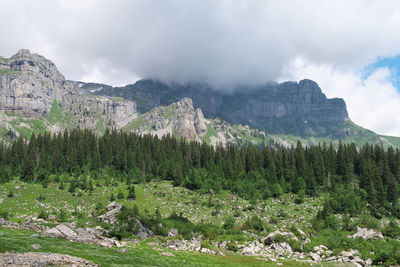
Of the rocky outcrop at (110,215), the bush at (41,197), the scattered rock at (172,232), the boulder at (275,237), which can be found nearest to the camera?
the boulder at (275,237)

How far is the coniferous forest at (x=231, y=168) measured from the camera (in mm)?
92938

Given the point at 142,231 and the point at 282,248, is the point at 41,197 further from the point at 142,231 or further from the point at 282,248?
A: the point at 282,248

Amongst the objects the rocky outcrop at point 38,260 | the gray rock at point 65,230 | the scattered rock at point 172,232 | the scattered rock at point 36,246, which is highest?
the rocky outcrop at point 38,260

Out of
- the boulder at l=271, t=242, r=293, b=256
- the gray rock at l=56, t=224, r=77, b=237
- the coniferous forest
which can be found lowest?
the boulder at l=271, t=242, r=293, b=256

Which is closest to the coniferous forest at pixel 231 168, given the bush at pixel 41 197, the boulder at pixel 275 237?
the bush at pixel 41 197

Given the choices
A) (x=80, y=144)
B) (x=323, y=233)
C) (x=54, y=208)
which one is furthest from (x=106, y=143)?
(x=323, y=233)

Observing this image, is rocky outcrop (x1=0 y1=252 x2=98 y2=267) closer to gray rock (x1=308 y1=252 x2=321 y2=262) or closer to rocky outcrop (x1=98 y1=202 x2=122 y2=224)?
gray rock (x1=308 y1=252 x2=321 y2=262)

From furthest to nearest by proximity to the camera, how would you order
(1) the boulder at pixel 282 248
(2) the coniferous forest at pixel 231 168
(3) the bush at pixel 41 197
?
(2) the coniferous forest at pixel 231 168 < (3) the bush at pixel 41 197 < (1) the boulder at pixel 282 248

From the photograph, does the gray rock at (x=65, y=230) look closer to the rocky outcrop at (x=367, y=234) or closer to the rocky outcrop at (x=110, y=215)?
the rocky outcrop at (x=110, y=215)

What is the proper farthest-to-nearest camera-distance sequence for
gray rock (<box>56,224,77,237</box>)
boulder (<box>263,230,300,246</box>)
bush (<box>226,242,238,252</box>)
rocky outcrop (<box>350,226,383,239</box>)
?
1. rocky outcrop (<box>350,226,383,239</box>)
2. boulder (<box>263,230,300,246</box>)
3. bush (<box>226,242,238,252</box>)
4. gray rock (<box>56,224,77,237</box>)

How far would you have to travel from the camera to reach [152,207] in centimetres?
8706

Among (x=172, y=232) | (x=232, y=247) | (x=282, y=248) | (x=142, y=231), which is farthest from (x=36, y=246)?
(x=282, y=248)

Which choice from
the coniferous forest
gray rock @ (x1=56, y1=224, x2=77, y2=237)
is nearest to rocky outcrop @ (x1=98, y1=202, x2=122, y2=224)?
gray rock @ (x1=56, y1=224, x2=77, y2=237)

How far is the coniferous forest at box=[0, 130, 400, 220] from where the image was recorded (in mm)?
92938
